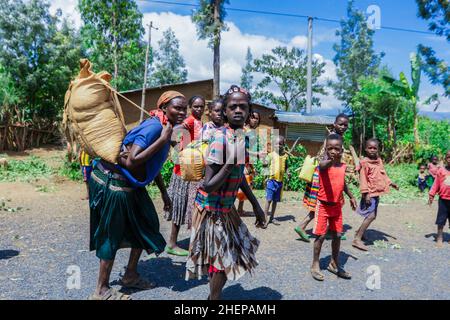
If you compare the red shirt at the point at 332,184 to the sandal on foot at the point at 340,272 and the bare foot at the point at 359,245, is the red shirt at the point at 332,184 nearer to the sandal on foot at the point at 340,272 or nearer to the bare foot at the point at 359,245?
the sandal on foot at the point at 340,272

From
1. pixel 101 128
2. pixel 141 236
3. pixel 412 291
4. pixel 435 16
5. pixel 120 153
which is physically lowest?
pixel 412 291

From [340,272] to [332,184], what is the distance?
3.13 ft

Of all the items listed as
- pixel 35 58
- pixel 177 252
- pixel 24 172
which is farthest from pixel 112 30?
pixel 177 252

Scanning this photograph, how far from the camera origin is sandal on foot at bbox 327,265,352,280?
372 cm

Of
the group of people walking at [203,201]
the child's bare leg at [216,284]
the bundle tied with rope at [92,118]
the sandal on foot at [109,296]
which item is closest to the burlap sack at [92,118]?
the bundle tied with rope at [92,118]

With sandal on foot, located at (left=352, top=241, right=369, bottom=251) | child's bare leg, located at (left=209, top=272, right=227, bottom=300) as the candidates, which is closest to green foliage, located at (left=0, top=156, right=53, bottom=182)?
sandal on foot, located at (left=352, top=241, right=369, bottom=251)

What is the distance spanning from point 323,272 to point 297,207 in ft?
12.3

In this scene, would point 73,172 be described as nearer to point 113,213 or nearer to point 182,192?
point 182,192

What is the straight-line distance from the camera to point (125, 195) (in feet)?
9.60

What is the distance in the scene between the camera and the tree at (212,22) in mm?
14984

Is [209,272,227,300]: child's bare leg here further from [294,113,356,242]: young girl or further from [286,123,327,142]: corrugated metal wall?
[286,123,327,142]: corrugated metal wall
